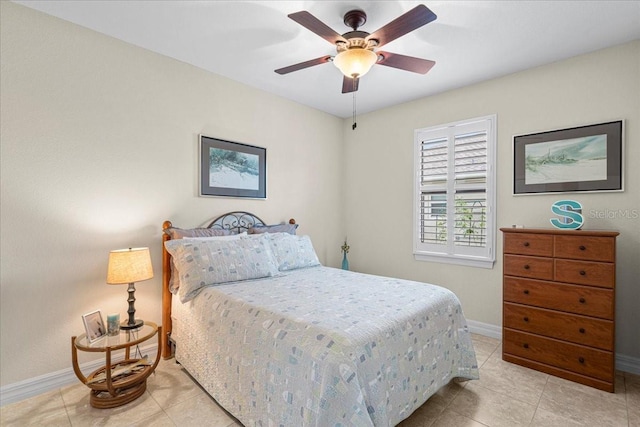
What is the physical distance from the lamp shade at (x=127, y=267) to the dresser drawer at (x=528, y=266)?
119 inches

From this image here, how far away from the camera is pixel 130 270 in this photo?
2.26m

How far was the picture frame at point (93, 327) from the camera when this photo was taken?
82.7 inches

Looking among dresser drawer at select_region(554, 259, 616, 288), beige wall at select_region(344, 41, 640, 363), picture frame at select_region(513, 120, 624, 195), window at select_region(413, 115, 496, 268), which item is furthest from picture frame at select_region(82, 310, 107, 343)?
picture frame at select_region(513, 120, 624, 195)

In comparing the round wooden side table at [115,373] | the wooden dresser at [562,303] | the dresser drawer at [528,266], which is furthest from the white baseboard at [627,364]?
the round wooden side table at [115,373]

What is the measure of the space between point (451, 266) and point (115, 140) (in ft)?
11.8

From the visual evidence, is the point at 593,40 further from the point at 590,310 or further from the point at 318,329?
→ the point at 318,329

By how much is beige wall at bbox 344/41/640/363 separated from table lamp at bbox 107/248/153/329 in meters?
2.86

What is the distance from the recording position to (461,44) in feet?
8.47

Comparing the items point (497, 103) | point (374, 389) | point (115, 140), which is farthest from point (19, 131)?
point (497, 103)

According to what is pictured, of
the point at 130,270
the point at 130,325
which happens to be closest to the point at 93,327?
the point at 130,325

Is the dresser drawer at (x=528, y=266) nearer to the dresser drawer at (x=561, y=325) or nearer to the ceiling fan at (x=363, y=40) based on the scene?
the dresser drawer at (x=561, y=325)

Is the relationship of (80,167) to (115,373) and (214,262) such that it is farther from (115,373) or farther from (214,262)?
(115,373)

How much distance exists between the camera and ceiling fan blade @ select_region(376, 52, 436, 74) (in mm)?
2139

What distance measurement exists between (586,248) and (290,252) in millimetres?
2467
